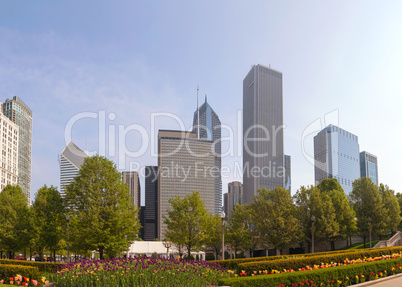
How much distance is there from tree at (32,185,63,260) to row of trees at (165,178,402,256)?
513 inches

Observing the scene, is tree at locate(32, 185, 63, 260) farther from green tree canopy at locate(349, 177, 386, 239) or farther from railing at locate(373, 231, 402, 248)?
green tree canopy at locate(349, 177, 386, 239)

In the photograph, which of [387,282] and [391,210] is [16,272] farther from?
[391,210]

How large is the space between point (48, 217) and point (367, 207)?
47.8 m

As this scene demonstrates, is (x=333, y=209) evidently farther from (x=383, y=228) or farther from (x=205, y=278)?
(x=205, y=278)

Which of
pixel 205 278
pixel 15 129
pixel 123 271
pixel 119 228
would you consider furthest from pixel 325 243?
pixel 15 129

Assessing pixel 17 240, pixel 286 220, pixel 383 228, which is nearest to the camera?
pixel 17 240

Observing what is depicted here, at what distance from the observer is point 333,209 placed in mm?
52812

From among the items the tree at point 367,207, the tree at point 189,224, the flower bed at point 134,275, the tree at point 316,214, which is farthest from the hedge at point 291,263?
the tree at point 367,207

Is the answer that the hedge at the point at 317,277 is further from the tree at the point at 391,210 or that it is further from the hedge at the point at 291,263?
the tree at the point at 391,210

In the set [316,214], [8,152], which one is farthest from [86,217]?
[8,152]

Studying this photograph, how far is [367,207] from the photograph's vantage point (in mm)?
60406

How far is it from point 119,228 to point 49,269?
12.6m

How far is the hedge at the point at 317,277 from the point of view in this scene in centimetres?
1725

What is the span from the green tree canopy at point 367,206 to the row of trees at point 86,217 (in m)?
37.8
